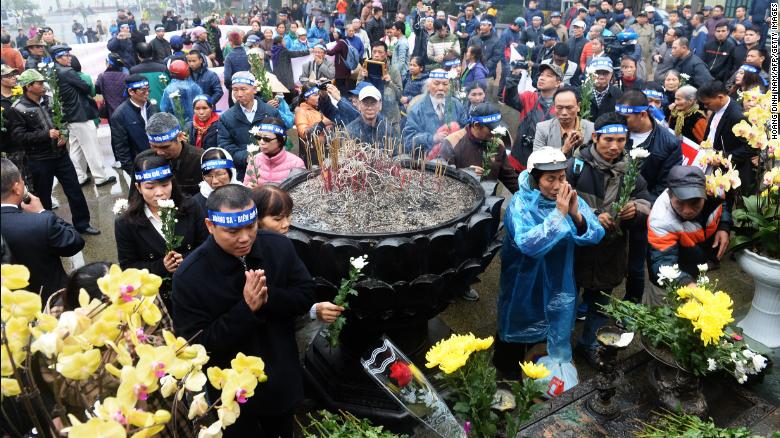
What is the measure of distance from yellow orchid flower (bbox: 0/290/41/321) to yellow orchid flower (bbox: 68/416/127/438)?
22 centimetres

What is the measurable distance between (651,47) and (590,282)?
33.9 ft

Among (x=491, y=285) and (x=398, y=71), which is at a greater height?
(x=398, y=71)

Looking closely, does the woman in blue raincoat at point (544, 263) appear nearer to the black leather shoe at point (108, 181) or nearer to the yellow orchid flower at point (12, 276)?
the yellow orchid flower at point (12, 276)

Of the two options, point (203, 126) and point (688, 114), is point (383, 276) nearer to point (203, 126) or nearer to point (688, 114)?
point (203, 126)

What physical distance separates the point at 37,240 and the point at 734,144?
5272 mm

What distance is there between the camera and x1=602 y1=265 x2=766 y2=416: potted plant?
2414 millimetres

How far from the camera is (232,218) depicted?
2.47 metres

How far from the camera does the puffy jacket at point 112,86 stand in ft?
24.1

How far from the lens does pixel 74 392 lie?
1493 mm

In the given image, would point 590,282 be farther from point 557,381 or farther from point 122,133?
point 122,133

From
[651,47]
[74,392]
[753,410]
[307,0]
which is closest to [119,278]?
[74,392]

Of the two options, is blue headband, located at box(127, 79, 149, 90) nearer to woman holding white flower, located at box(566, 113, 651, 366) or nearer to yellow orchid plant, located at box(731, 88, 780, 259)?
woman holding white flower, located at box(566, 113, 651, 366)

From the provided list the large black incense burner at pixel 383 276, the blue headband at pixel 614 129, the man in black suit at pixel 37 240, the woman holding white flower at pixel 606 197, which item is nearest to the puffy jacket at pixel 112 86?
the man in black suit at pixel 37 240

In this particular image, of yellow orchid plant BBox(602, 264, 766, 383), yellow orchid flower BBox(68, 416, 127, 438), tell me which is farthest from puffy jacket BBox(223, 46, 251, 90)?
yellow orchid flower BBox(68, 416, 127, 438)
